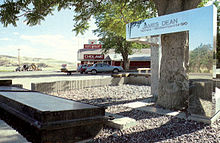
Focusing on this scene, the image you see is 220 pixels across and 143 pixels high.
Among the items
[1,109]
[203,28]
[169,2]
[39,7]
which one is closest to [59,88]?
[39,7]

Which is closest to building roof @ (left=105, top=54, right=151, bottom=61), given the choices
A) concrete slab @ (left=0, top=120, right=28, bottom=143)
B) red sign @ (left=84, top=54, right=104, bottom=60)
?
red sign @ (left=84, top=54, right=104, bottom=60)

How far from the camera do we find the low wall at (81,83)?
9.47 metres

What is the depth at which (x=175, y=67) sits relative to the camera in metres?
6.35

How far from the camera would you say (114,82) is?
535 inches

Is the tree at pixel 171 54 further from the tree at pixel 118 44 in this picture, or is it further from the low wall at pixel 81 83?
the tree at pixel 118 44

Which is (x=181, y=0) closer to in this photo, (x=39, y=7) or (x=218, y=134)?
(x=218, y=134)

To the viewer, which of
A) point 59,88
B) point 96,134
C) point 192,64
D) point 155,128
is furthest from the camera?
point 59,88

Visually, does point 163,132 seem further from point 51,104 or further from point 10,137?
point 10,137

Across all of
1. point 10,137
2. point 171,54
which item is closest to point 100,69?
point 171,54

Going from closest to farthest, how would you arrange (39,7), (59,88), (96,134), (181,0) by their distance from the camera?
(96,134) → (181,0) → (39,7) → (59,88)

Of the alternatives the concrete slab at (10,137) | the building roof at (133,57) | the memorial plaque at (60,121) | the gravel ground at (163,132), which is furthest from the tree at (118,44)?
the concrete slab at (10,137)

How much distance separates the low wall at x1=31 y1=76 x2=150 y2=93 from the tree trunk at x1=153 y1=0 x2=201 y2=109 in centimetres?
552

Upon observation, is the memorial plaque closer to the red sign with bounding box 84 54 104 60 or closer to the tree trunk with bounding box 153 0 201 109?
the tree trunk with bounding box 153 0 201 109

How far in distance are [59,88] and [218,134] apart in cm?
779
